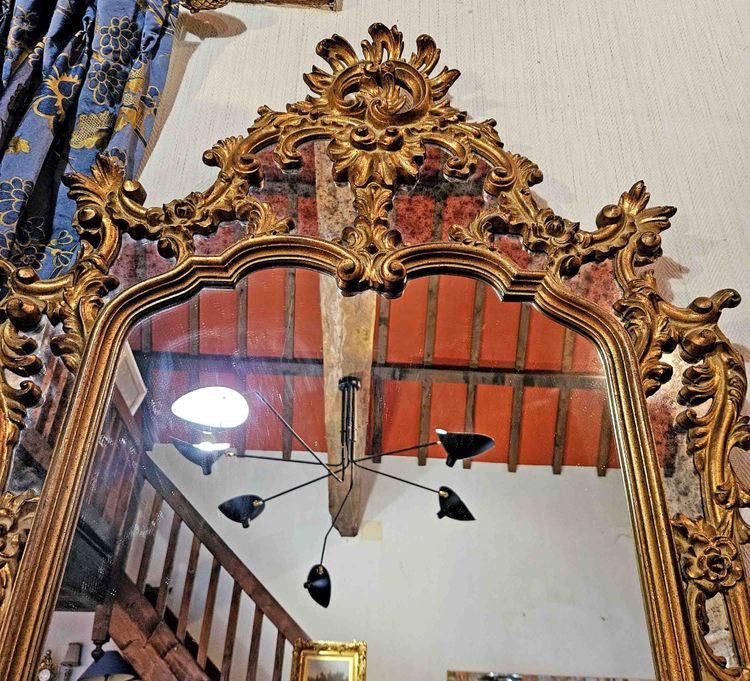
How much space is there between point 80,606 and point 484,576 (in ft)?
1.64

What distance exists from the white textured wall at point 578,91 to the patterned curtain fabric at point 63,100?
93mm

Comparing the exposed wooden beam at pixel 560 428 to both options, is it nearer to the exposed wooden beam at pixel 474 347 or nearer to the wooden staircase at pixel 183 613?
the exposed wooden beam at pixel 474 347

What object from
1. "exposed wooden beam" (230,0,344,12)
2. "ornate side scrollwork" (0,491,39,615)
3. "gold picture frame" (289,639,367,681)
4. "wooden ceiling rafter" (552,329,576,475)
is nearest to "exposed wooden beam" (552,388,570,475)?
"wooden ceiling rafter" (552,329,576,475)

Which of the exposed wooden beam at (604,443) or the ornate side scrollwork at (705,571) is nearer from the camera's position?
the ornate side scrollwork at (705,571)

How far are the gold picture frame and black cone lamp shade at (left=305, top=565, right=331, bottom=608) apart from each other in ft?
0.16

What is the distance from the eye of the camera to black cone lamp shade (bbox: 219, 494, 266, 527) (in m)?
0.93

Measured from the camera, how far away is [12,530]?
890 mm

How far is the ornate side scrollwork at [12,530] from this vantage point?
2.82ft

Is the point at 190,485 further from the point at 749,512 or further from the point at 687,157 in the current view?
the point at 687,157

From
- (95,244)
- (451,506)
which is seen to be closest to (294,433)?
(451,506)

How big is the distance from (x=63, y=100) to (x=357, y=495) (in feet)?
3.18

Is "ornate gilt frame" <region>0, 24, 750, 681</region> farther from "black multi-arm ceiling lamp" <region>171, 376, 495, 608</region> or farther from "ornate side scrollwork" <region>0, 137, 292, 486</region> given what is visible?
"black multi-arm ceiling lamp" <region>171, 376, 495, 608</region>

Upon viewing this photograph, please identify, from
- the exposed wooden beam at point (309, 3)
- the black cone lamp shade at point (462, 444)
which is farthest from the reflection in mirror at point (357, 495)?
the exposed wooden beam at point (309, 3)

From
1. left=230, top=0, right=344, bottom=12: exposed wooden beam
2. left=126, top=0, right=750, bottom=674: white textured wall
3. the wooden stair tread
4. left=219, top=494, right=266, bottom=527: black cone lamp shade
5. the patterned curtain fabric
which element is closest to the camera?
the wooden stair tread
